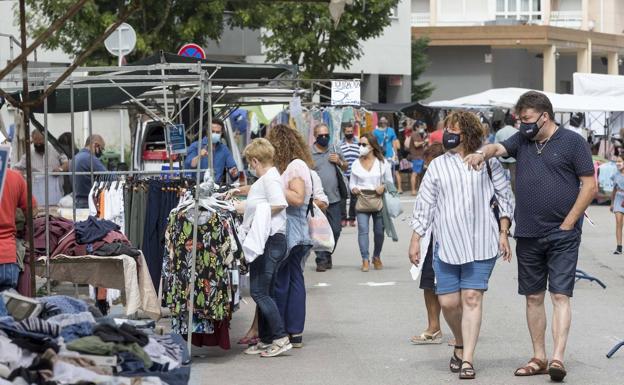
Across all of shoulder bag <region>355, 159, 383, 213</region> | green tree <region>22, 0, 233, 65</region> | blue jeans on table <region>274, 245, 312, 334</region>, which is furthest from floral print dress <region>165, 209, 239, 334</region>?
green tree <region>22, 0, 233, 65</region>

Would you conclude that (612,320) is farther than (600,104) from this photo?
No

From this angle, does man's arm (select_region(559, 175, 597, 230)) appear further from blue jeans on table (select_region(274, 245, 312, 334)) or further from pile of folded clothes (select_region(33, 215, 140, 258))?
pile of folded clothes (select_region(33, 215, 140, 258))

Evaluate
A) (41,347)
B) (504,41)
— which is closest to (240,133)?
(41,347)

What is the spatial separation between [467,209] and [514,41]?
154 ft

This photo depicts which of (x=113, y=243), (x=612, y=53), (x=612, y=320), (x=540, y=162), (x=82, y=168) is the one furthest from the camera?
(x=612, y=53)

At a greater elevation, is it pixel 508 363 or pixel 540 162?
pixel 540 162

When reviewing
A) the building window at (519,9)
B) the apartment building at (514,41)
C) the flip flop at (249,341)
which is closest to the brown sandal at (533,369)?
the flip flop at (249,341)

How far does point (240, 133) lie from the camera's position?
25.3 meters

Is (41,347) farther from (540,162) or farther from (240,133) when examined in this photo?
(240,133)

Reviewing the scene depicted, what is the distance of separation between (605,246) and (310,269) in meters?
5.23

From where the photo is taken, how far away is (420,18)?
60.1 metres

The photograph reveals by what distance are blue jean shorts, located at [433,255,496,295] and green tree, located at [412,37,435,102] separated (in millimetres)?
45914

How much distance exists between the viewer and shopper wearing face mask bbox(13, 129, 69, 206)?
15.4 m

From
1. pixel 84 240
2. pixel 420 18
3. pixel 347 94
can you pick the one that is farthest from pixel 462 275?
pixel 420 18
